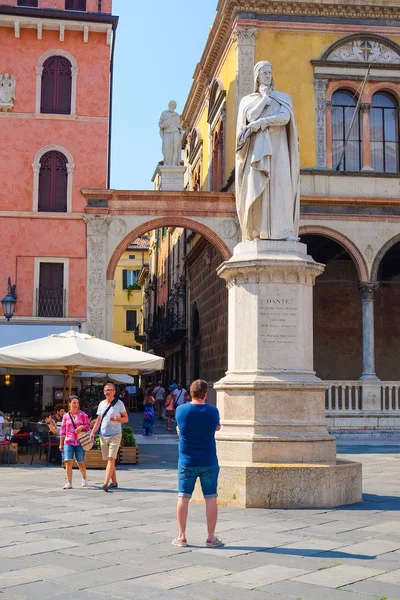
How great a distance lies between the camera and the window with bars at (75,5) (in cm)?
2725

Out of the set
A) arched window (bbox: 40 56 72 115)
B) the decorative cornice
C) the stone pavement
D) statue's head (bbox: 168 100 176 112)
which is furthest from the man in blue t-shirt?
statue's head (bbox: 168 100 176 112)

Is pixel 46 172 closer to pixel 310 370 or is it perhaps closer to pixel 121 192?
pixel 121 192

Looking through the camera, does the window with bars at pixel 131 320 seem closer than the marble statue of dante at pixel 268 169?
No

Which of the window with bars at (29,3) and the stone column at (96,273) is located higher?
the window with bars at (29,3)

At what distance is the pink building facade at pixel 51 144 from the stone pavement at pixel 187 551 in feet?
50.8

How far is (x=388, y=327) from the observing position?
31109mm

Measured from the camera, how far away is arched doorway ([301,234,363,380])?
30.5 meters

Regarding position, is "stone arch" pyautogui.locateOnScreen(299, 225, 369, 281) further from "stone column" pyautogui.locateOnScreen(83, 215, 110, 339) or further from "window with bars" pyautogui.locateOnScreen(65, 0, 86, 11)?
"window with bars" pyautogui.locateOnScreen(65, 0, 86, 11)

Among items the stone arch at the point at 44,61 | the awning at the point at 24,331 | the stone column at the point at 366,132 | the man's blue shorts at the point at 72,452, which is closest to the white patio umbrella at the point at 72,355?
the man's blue shorts at the point at 72,452

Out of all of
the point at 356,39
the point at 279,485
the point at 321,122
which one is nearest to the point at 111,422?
the point at 279,485

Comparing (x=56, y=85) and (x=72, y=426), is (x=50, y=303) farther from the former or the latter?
(x=72, y=426)

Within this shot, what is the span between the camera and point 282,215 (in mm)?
10094

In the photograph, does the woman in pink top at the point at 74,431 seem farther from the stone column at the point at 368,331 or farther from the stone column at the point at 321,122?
the stone column at the point at 321,122

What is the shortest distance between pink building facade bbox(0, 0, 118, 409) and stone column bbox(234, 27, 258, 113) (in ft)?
13.1
